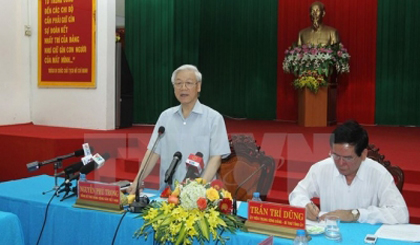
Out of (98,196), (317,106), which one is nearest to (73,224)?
(98,196)

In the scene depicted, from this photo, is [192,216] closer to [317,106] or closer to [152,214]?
[152,214]

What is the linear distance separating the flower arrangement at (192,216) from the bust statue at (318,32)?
5.93 meters

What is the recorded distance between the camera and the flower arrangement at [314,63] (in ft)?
23.4

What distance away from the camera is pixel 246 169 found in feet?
10.2

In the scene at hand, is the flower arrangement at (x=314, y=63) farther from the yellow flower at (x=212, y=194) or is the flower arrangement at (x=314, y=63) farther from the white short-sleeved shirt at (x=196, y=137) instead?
the yellow flower at (x=212, y=194)

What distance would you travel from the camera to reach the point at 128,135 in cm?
605

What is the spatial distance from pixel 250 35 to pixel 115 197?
731cm

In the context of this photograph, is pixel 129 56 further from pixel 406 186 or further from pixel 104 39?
pixel 406 186

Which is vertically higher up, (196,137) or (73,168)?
(196,137)

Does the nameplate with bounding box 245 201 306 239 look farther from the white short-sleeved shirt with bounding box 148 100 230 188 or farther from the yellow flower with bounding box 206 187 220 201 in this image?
the white short-sleeved shirt with bounding box 148 100 230 188

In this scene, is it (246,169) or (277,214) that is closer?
(277,214)

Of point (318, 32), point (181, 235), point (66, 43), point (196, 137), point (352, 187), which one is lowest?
point (181, 235)

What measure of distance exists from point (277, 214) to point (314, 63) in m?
5.29

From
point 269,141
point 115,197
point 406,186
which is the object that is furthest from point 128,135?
point 115,197
